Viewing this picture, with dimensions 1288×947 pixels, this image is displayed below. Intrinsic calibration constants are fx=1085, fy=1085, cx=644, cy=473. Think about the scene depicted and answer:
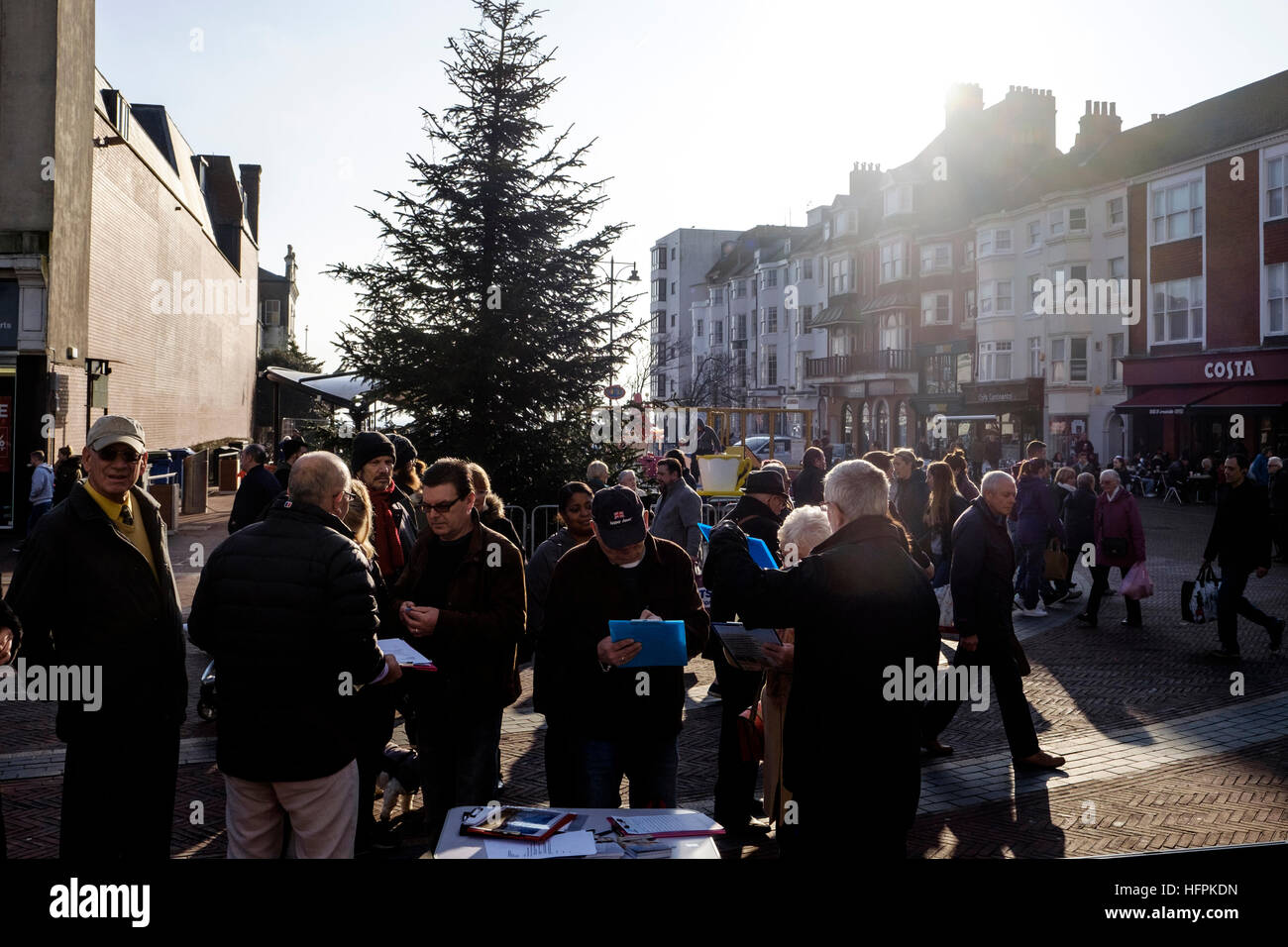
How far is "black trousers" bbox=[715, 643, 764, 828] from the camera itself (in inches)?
243

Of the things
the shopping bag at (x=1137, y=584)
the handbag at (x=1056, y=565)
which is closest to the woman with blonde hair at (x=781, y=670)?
the shopping bag at (x=1137, y=584)

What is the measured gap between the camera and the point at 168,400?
1319 inches

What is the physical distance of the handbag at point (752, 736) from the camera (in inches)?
221

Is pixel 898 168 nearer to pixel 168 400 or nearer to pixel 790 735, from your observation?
pixel 168 400

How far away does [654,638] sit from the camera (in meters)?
4.20

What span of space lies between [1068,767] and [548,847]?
5.39 metres

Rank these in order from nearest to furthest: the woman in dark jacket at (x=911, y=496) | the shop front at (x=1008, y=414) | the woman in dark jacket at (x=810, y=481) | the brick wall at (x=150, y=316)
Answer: the woman in dark jacket at (x=911, y=496) → the woman in dark jacket at (x=810, y=481) → the brick wall at (x=150, y=316) → the shop front at (x=1008, y=414)

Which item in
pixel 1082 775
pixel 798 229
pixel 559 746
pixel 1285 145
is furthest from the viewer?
pixel 798 229

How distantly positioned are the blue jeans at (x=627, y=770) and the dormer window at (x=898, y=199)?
58.1 metres

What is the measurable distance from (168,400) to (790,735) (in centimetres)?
3336

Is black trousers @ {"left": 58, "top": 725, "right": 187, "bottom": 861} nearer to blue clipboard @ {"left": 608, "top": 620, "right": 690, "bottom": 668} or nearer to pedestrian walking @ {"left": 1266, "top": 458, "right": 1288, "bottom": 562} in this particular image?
blue clipboard @ {"left": 608, "top": 620, "right": 690, "bottom": 668}
